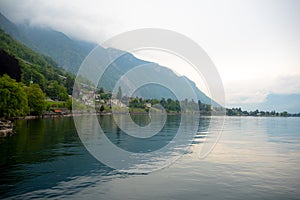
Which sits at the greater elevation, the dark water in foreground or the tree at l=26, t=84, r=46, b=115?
the tree at l=26, t=84, r=46, b=115

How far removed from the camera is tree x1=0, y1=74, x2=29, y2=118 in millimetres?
60166

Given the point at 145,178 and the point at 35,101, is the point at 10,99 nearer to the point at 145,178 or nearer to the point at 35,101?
the point at 35,101

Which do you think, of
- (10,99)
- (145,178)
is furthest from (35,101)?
(145,178)

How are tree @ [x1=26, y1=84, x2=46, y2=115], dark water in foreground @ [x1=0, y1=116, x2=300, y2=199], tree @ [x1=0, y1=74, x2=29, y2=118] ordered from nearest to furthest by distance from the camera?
1. dark water in foreground @ [x1=0, y1=116, x2=300, y2=199]
2. tree @ [x1=0, y1=74, x2=29, y2=118]
3. tree @ [x1=26, y1=84, x2=46, y2=115]

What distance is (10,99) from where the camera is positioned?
6184cm

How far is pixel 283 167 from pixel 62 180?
64.2 ft

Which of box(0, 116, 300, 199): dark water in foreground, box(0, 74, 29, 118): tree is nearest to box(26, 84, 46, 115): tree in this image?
box(0, 74, 29, 118): tree

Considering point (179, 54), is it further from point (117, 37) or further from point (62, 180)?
point (62, 180)

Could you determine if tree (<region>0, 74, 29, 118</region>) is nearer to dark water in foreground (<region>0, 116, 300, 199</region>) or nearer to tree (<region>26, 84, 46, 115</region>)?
tree (<region>26, 84, 46, 115</region>)

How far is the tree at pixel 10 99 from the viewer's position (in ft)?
197

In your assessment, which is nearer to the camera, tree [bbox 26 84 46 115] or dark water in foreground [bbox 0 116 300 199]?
dark water in foreground [bbox 0 116 300 199]

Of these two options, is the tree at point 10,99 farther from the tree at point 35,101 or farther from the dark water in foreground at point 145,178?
the dark water in foreground at point 145,178

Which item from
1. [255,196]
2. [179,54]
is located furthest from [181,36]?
[255,196]

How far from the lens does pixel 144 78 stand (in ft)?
165
